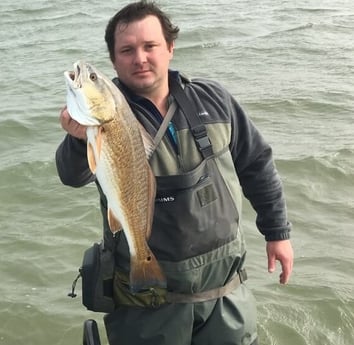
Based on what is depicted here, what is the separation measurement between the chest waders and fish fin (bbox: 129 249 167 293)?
0.14m

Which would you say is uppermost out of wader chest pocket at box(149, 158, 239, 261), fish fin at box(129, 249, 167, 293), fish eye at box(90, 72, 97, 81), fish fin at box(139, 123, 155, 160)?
fish eye at box(90, 72, 97, 81)

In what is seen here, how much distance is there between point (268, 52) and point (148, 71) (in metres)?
10.5

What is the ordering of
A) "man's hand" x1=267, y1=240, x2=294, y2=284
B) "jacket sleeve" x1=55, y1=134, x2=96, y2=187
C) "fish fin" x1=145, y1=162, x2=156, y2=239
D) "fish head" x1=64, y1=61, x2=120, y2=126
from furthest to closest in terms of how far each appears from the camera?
"man's hand" x1=267, y1=240, x2=294, y2=284
"jacket sleeve" x1=55, y1=134, x2=96, y2=187
"fish fin" x1=145, y1=162, x2=156, y2=239
"fish head" x1=64, y1=61, x2=120, y2=126

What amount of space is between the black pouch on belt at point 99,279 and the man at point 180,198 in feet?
0.15

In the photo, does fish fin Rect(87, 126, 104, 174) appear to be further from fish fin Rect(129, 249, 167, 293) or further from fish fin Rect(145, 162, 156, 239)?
fish fin Rect(129, 249, 167, 293)

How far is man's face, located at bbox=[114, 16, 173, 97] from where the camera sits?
3.12 m

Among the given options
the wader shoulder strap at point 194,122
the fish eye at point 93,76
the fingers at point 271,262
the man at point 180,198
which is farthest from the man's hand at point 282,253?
the fish eye at point 93,76

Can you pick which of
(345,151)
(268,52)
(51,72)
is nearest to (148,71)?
(345,151)

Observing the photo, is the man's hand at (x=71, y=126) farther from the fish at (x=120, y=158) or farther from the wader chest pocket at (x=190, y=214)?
the wader chest pocket at (x=190, y=214)

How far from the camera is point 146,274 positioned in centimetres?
292

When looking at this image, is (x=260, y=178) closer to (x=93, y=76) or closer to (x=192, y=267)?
(x=192, y=267)

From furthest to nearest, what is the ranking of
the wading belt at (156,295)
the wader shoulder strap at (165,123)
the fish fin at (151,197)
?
the wading belt at (156,295) → the wader shoulder strap at (165,123) → the fish fin at (151,197)

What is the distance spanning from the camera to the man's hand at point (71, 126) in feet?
8.90

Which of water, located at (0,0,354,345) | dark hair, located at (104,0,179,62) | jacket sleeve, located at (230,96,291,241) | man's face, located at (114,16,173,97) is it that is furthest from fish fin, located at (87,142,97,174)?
water, located at (0,0,354,345)
